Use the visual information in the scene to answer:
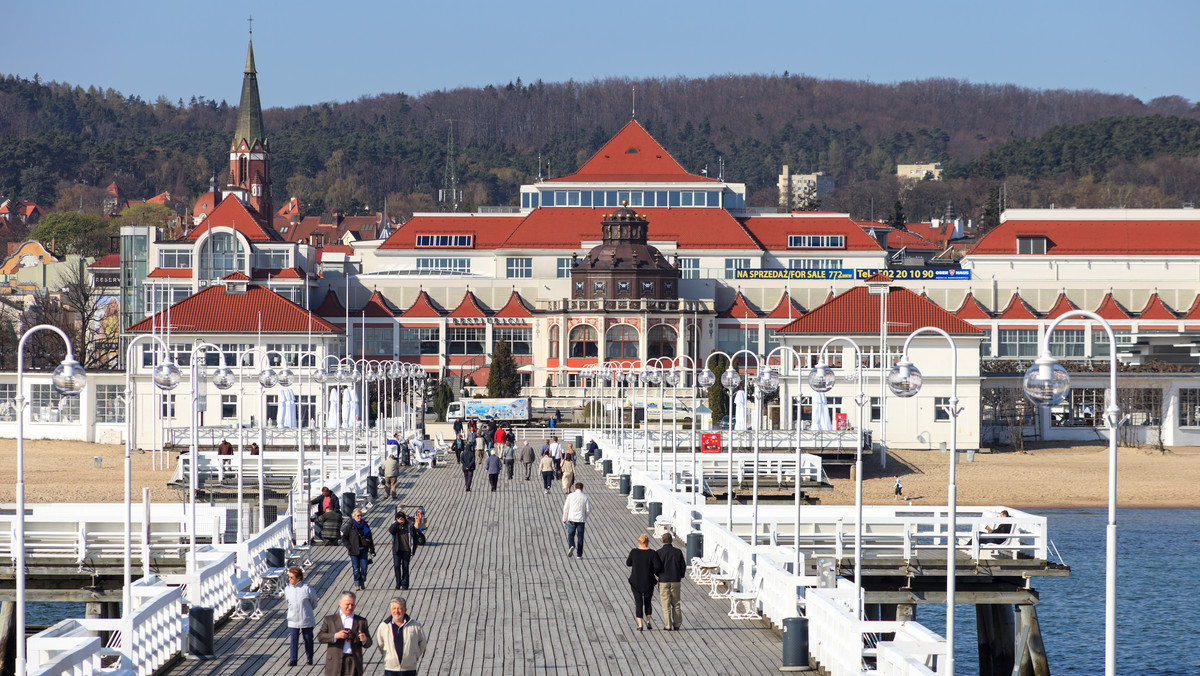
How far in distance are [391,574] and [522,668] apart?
28.5 feet

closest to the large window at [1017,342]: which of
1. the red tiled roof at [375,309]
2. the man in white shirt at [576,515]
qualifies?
the red tiled roof at [375,309]

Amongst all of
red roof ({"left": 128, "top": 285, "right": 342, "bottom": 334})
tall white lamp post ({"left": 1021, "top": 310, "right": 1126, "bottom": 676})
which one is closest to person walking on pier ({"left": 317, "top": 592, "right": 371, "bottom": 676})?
tall white lamp post ({"left": 1021, "top": 310, "right": 1126, "bottom": 676})

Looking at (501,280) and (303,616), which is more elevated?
(501,280)

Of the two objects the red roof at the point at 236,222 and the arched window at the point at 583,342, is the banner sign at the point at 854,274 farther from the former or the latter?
the red roof at the point at 236,222

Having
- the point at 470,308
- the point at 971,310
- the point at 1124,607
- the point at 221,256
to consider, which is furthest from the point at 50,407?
the point at 971,310

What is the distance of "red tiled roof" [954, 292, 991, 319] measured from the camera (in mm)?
99750

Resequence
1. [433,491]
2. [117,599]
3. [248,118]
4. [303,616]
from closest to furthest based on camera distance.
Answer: [303,616] → [117,599] → [433,491] → [248,118]

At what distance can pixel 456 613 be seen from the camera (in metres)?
23.4

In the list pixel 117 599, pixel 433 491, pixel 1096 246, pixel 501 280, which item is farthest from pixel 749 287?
pixel 117 599

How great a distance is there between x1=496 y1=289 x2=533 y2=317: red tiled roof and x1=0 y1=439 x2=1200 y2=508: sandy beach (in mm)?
35091

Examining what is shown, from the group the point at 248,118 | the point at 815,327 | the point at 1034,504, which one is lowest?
the point at 1034,504

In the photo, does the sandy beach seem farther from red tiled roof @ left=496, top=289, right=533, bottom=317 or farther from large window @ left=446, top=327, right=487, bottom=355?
red tiled roof @ left=496, top=289, right=533, bottom=317

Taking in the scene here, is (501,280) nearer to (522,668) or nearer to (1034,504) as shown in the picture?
(1034,504)

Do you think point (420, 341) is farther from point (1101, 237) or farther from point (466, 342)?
point (1101, 237)
